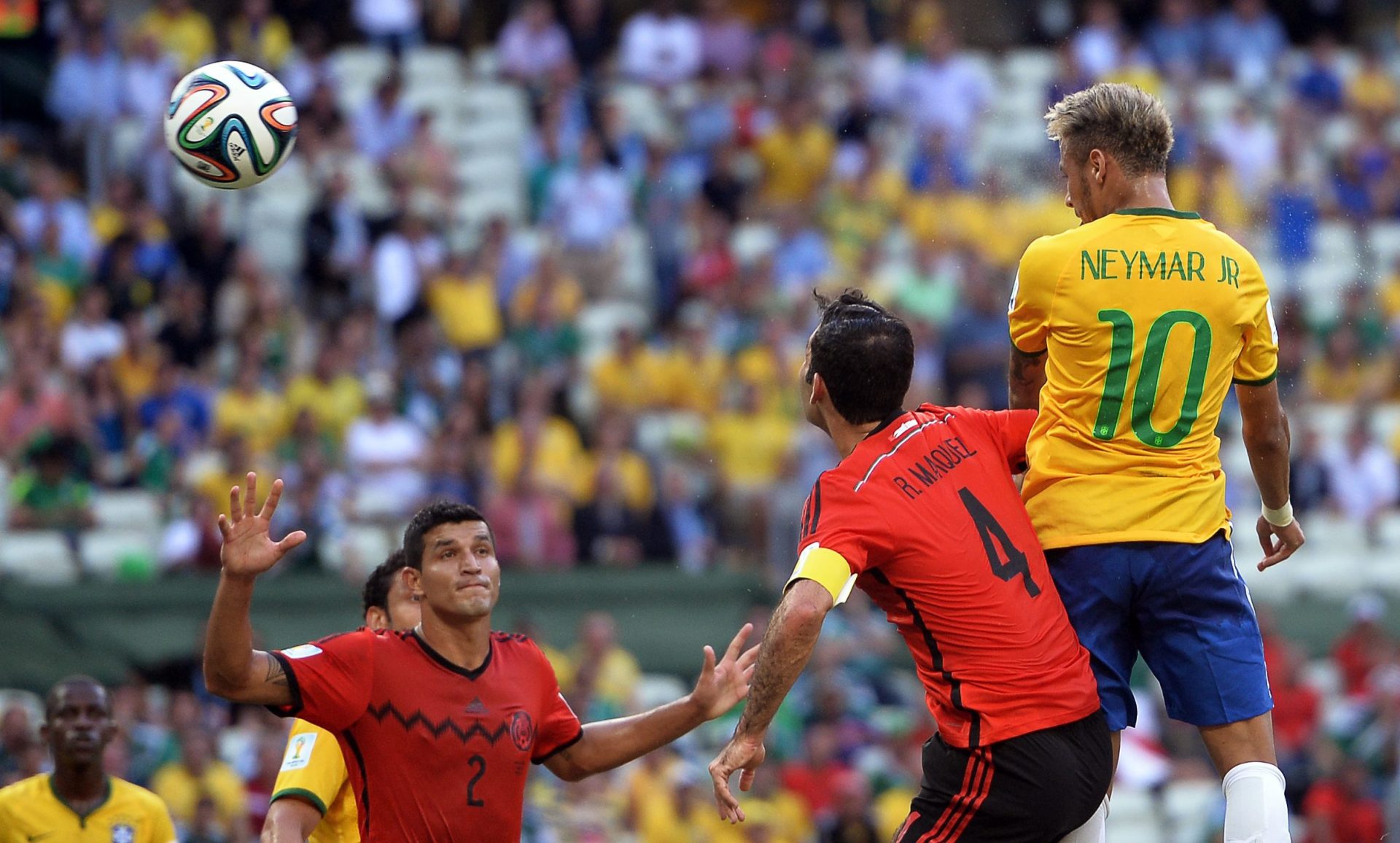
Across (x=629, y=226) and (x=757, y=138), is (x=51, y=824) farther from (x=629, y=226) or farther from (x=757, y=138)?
(x=757, y=138)

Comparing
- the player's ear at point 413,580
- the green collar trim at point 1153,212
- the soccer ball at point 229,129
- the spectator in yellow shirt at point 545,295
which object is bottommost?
the player's ear at point 413,580

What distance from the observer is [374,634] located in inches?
242

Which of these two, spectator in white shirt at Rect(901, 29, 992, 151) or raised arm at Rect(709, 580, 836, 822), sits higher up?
spectator in white shirt at Rect(901, 29, 992, 151)

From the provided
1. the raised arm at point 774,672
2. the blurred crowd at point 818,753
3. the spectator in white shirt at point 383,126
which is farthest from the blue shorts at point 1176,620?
the spectator in white shirt at point 383,126

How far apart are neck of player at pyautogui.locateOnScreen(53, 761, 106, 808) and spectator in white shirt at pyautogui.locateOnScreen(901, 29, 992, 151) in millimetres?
12842

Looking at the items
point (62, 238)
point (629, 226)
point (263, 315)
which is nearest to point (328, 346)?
point (263, 315)

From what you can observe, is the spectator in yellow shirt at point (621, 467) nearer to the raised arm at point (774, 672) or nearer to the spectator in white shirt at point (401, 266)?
the spectator in white shirt at point (401, 266)

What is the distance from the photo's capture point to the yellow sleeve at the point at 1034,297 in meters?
5.87

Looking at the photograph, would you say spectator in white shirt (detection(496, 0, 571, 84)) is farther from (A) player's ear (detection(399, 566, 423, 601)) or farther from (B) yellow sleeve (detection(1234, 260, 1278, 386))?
(B) yellow sleeve (detection(1234, 260, 1278, 386))

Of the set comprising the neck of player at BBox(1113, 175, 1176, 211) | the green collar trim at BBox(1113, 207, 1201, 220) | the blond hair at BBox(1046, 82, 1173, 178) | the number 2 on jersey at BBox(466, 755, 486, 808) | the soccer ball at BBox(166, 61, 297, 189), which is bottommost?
the number 2 on jersey at BBox(466, 755, 486, 808)

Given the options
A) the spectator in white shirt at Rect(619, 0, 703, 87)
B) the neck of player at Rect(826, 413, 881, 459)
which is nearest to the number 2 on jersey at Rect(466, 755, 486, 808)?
the neck of player at Rect(826, 413, 881, 459)

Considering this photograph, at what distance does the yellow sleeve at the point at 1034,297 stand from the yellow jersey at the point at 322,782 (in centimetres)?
249

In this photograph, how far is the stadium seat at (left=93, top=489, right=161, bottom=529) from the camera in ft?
45.2

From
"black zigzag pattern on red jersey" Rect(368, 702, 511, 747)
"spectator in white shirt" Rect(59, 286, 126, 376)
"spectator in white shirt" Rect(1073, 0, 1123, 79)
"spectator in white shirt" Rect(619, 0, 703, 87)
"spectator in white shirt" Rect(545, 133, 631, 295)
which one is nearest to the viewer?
"black zigzag pattern on red jersey" Rect(368, 702, 511, 747)
